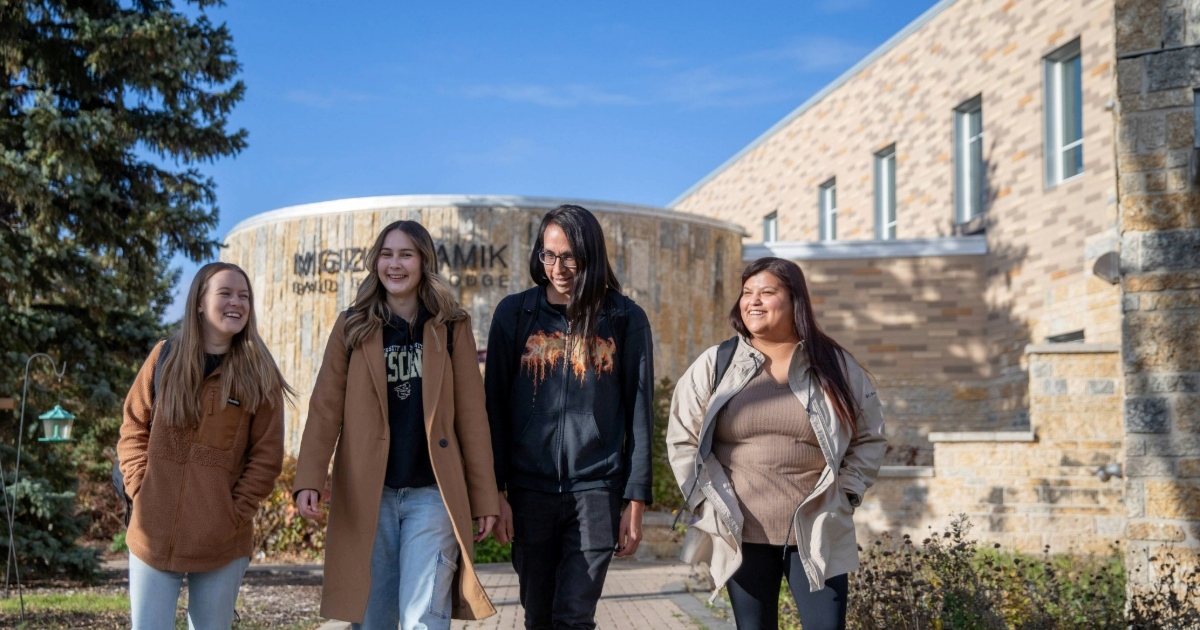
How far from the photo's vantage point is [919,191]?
1825 centimetres

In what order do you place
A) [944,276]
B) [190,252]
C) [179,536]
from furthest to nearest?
[944,276] < [190,252] < [179,536]

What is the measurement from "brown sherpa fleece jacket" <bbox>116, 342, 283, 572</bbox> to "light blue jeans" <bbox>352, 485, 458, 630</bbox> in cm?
47

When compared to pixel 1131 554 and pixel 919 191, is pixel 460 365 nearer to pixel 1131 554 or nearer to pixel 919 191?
pixel 1131 554

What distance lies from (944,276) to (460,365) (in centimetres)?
1289

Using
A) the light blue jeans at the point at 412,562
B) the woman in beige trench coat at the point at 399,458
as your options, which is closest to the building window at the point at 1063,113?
the woman in beige trench coat at the point at 399,458

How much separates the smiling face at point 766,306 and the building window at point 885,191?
51.3 feet

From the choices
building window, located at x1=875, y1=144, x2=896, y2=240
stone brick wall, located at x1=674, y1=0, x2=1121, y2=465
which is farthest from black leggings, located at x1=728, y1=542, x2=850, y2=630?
building window, located at x1=875, y1=144, x2=896, y2=240

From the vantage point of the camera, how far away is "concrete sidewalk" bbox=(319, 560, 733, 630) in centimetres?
791

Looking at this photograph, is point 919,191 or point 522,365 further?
point 919,191

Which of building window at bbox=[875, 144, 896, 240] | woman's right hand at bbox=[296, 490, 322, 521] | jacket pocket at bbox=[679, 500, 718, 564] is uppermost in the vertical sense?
building window at bbox=[875, 144, 896, 240]

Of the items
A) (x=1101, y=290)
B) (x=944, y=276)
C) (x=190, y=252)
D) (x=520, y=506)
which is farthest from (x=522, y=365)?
(x=944, y=276)

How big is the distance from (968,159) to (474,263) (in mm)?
7538

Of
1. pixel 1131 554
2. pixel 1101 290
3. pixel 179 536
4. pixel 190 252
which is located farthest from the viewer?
pixel 1101 290

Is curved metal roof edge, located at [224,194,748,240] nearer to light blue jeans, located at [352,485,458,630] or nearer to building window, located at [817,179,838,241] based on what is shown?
building window, located at [817,179,838,241]
